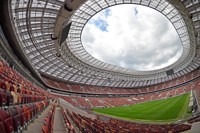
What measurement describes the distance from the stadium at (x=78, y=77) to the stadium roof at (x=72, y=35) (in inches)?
4.9

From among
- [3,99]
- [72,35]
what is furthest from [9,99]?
[72,35]

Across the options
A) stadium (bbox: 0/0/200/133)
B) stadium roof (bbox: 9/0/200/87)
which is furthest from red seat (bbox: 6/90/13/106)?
stadium roof (bbox: 9/0/200/87)

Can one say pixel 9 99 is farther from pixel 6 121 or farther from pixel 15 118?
pixel 6 121

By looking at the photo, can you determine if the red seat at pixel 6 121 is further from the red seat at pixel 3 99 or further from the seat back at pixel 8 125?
the red seat at pixel 3 99

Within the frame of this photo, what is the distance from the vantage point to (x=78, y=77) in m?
65.6

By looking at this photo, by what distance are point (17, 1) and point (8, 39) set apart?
3.95m

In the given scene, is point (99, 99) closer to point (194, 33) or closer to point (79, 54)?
point (79, 54)

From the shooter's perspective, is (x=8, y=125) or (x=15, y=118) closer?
(x=8, y=125)

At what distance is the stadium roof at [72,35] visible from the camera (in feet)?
98.5

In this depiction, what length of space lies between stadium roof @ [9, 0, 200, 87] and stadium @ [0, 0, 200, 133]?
4.9 inches

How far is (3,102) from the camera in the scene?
6.84 metres

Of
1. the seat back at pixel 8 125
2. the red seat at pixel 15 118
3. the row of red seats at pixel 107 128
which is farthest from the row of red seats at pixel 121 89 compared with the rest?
the seat back at pixel 8 125

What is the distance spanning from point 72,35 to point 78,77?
23.9 meters

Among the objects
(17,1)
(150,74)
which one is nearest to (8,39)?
(17,1)
